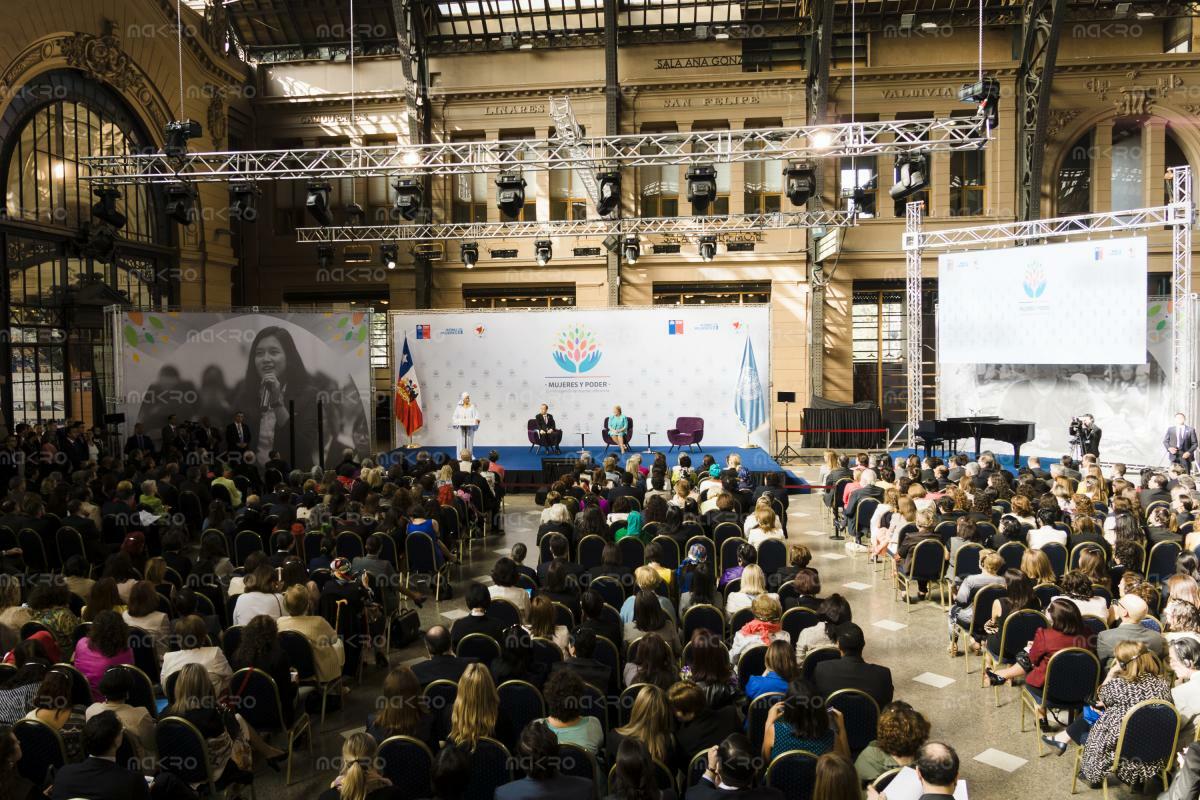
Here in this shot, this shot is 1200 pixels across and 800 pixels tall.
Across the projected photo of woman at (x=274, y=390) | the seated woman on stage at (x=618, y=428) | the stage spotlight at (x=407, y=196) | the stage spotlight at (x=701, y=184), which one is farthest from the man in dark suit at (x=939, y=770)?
the projected photo of woman at (x=274, y=390)

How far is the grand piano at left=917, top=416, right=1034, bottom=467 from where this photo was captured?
596 inches

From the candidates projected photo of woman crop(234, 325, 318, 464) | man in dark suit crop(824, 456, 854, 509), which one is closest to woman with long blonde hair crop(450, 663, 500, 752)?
man in dark suit crop(824, 456, 854, 509)

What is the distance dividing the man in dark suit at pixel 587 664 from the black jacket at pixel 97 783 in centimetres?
212

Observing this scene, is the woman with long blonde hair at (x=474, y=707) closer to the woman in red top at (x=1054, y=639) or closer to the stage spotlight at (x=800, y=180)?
the woman in red top at (x=1054, y=639)

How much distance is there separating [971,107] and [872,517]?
15811 mm

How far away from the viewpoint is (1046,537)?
779cm

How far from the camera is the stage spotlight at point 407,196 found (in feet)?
50.4

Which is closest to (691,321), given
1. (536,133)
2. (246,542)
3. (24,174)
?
(536,133)

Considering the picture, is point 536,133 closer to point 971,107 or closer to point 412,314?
point 412,314

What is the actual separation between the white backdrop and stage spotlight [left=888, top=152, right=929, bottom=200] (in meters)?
4.14

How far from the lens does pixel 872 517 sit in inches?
387

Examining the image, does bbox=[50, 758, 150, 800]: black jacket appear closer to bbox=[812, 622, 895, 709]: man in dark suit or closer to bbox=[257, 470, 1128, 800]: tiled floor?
bbox=[257, 470, 1128, 800]: tiled floor

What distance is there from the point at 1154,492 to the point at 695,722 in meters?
7.90

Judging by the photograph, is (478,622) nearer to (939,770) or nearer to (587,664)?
(587,664)
